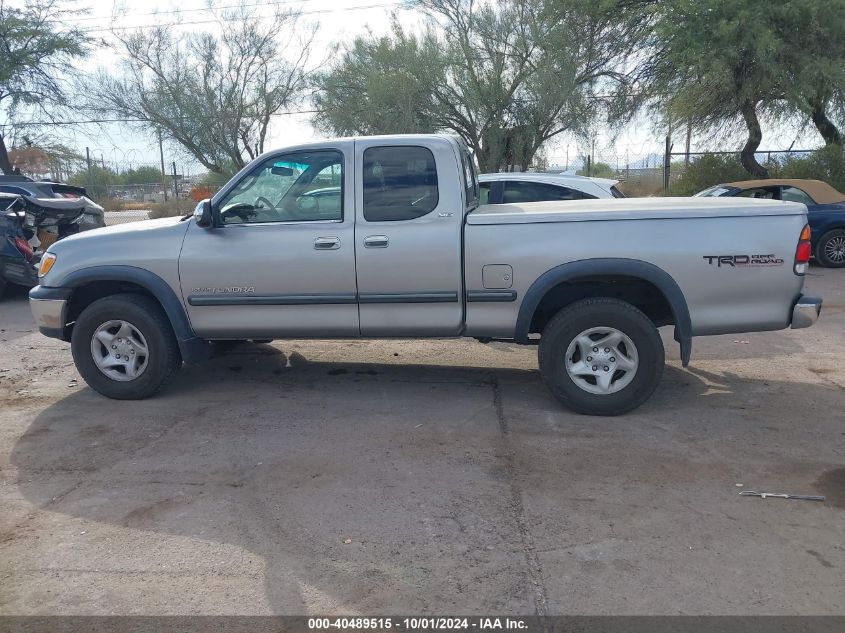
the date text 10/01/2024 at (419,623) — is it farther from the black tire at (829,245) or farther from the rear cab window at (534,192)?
the black tire at (829,245)

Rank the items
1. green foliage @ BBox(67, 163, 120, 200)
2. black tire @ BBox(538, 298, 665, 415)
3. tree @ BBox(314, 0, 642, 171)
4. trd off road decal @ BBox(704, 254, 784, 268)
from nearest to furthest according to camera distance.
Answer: trd off road decal @ BBox(704, 254, 784, 268) → black tire @ BBox(538, 298, 665, 415) → tree @ BBox(314, 0, 642, 171) → green foliage @ BBox(67, 163, 120, 200)

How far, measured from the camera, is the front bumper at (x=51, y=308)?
5941 mm

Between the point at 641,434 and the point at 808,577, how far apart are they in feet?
6.04

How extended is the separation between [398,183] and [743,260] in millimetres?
2540

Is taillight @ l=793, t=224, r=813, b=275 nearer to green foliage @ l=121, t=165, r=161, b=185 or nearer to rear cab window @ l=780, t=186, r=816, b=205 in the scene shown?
rear cab window @ l=780, t=186, r=816, b=205

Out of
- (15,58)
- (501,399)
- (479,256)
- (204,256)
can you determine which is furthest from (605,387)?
(15,58)

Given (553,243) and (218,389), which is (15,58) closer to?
(218,389)

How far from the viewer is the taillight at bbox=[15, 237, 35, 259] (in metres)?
10.3

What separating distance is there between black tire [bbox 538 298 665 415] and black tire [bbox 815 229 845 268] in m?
9.60

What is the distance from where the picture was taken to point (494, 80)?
20.2 metres

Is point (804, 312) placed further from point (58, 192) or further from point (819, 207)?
point (58, 192)

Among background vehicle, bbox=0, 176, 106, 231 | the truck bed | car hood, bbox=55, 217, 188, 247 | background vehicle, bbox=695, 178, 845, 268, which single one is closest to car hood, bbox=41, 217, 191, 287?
car hood, bbox=55, 217, 188, 247

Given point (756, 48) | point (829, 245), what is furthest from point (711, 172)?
point (829, 245)

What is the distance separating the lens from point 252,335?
589cm
